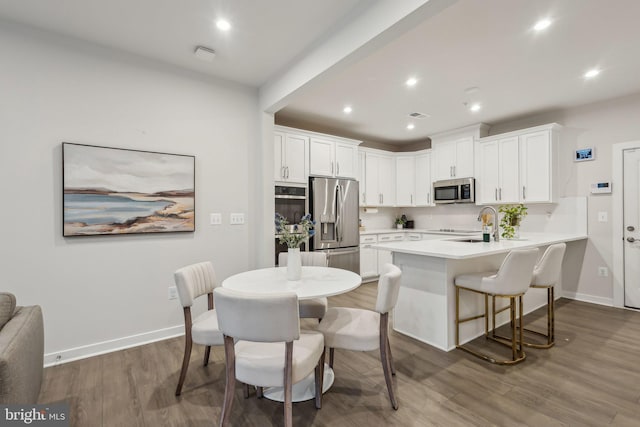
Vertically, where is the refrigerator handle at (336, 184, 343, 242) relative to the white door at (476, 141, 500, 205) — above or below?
below

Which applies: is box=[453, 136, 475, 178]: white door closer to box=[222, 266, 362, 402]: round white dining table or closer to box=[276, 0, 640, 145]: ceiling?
box=[276, 0, 640, 145]: ceiling

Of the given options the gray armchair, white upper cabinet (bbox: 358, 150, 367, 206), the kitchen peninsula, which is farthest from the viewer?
white upper cabinet (bbox: 358, 150, 367, 206)

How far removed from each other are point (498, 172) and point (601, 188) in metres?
1.23

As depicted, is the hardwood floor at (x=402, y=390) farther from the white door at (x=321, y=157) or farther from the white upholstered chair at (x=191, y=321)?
the white door at (x=321, y=157)

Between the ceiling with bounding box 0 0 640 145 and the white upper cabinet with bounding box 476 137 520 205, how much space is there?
792mm

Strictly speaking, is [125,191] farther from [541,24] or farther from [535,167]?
[535,167]

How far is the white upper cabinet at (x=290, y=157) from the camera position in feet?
13.8

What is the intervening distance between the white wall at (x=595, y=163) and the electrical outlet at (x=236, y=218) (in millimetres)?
4464

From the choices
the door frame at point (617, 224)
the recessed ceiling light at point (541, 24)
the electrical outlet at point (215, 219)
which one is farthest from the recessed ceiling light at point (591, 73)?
the electrical outlet at point (215, 219)

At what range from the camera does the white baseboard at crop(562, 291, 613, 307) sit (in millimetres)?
3970

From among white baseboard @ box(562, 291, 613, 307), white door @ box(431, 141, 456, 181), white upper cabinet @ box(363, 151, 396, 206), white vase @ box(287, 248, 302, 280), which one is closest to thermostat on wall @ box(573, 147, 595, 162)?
white door @ box(431, 141, 456, 181)

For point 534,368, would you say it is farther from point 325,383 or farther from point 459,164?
point 459,164

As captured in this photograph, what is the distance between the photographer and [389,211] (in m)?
6.48

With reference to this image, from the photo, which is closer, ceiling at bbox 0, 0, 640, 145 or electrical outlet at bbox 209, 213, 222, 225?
ceiling at bbox 0, 0, 640, 145
